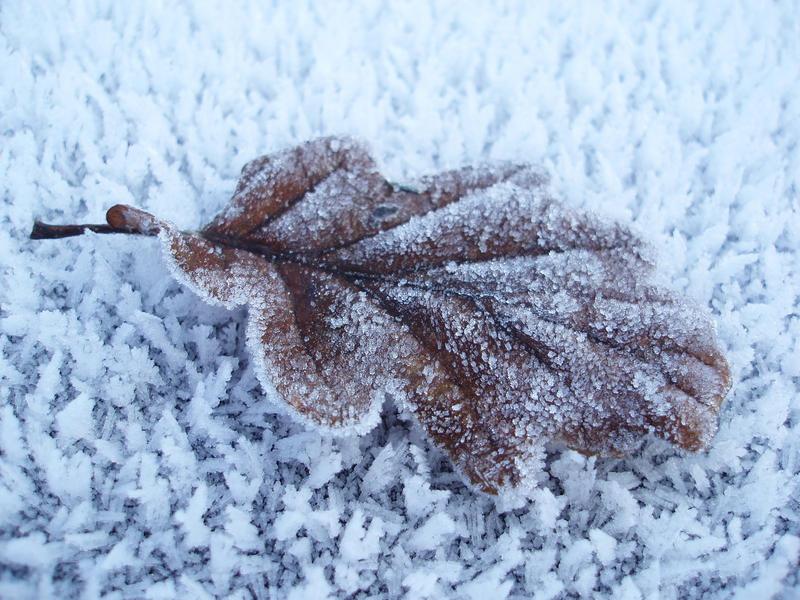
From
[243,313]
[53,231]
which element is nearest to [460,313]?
[243,313]

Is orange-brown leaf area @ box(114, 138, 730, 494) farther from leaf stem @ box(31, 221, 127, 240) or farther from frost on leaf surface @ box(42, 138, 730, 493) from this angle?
leaf stem @ box(31, 221, 127, 240)

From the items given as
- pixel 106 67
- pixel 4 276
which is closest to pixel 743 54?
pixel 106 67

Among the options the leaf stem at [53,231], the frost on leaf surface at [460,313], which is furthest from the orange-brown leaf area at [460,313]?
the leaf stem at [53,231]

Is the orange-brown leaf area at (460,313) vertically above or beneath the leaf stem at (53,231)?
beneath

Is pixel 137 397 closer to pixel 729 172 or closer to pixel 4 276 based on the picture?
pixel 4 276

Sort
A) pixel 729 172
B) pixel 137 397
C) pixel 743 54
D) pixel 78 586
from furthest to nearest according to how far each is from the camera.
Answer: pixel 743 54 → pixel 729 172 → pixel 137 397 → pixel 78 586

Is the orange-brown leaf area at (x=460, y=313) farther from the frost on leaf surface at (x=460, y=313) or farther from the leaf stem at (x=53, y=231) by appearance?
the leaf stem at (x=53, y=231)
